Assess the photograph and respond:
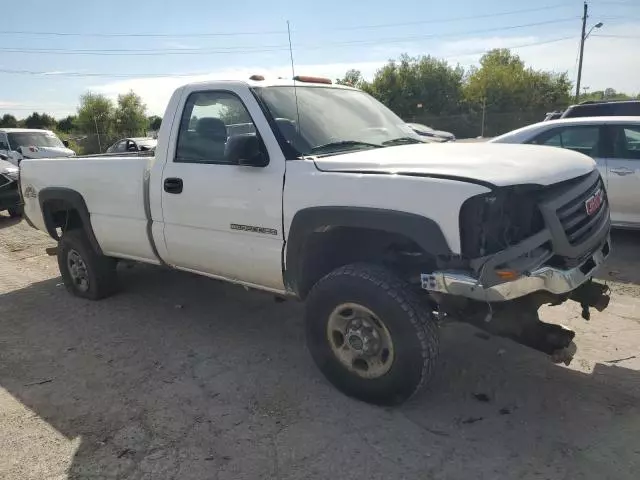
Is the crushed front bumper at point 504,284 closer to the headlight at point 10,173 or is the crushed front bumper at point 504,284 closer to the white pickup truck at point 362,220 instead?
the white pickup truck at point 362,220

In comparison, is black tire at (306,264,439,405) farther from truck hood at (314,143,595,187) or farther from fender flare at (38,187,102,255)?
fender flare at (38,187,102,255)

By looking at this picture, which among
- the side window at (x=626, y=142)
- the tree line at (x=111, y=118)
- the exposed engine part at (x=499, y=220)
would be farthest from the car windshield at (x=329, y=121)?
the tree line at (x=111, y=118)

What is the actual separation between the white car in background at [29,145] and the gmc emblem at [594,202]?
16.0 metres

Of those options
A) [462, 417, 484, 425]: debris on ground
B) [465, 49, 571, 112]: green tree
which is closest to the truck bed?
[462, 417, 484, 425]: debris on ground

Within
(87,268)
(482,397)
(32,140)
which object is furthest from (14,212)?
(482,397)

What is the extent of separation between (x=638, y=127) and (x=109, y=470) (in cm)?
666

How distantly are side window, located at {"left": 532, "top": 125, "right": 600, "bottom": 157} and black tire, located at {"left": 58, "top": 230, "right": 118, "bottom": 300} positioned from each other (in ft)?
17.8

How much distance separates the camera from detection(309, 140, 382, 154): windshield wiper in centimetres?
365

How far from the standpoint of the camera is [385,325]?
3.10 meters

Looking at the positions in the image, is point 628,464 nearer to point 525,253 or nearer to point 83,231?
point 525,253

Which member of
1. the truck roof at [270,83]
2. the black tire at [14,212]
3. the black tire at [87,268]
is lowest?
the black tire at [14,212]

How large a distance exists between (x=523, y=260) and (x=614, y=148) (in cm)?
478

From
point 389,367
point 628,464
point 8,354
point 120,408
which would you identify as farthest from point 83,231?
point 628,464

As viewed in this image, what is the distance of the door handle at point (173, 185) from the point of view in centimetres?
418
